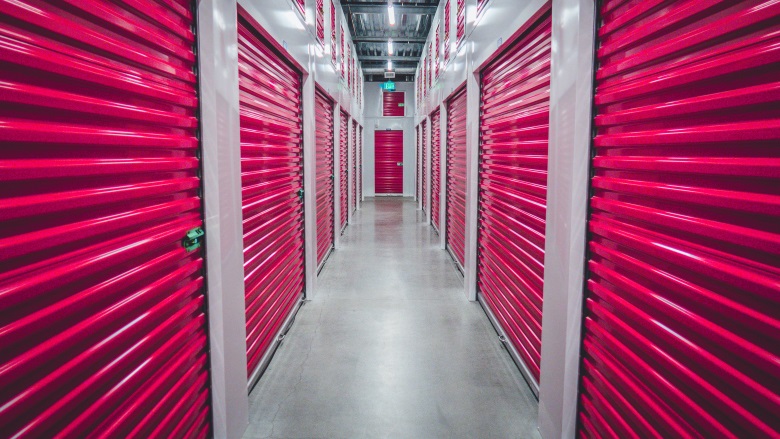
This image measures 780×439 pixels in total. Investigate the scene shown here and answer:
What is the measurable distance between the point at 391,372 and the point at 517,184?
171cm

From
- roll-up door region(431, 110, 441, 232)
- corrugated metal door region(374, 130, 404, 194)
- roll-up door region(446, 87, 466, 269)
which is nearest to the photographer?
roll-up door region(446, 87, 466, 269)

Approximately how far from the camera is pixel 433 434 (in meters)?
2.62

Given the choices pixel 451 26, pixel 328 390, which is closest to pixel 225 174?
pixel 328 390

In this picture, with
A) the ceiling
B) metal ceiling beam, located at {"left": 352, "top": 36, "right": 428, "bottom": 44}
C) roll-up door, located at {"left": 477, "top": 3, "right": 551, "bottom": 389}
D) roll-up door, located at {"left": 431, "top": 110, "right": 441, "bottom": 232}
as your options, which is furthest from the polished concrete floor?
metal ceiling beam, located at {"left": 352, "top": 36, "right": 428, "bottom": 44}

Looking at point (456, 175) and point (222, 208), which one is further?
point (456, 175)

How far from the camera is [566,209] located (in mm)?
2346

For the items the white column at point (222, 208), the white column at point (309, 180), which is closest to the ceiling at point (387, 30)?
the white column at point (309, 180)

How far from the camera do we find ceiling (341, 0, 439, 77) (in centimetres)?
941

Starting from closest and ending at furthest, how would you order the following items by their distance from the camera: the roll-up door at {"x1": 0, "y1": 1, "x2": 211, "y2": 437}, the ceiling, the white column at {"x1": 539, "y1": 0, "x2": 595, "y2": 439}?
the roll-up door at {"x1": 0, "y1": 1, "x2": 211, "y2": 437} → the white column at {"x1": 539, "y1": 0, "x2": 595, "y2": 439} → the ceiling

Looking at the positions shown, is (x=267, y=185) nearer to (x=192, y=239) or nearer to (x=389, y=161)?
(x=192, y=239)

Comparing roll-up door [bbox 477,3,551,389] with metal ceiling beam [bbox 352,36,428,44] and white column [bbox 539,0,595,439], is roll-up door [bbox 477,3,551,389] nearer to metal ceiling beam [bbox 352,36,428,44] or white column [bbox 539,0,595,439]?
white column [bbox 539,0,595,439]

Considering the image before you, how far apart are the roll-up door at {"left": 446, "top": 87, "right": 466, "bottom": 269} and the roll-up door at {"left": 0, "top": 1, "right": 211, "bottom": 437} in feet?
13.6

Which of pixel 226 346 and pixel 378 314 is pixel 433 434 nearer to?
pixel 226 346

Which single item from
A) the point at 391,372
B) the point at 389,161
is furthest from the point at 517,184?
the point at 389,161
